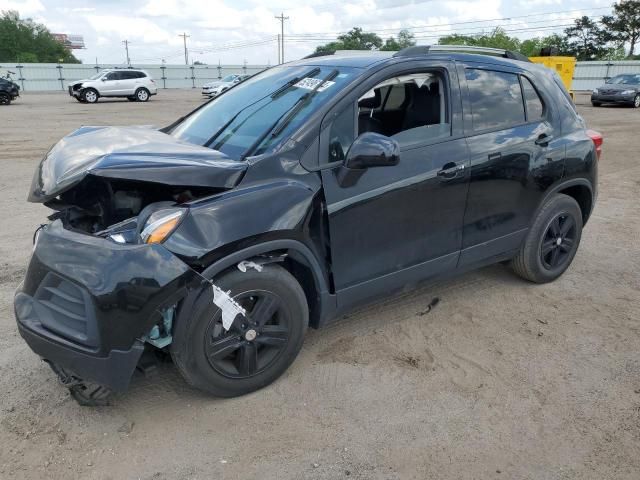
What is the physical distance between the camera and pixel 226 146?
3238 millimetres

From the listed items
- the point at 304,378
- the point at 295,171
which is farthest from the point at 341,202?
the point at 304,378

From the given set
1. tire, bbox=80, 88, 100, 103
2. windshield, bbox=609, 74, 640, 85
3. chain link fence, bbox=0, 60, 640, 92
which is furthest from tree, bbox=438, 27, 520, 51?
tire, bbox=80, 88, 100, 103

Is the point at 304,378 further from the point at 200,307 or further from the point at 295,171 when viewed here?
the point at 295,171

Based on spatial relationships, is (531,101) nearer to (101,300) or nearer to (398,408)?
(398,408)

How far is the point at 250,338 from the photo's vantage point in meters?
2.85

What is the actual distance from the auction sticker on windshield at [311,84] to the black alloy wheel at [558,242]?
7.38 feet

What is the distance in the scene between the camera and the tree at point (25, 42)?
244ft

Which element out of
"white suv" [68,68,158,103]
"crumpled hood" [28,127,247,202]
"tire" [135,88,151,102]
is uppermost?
"crumpled hood" [28,127,247,202]

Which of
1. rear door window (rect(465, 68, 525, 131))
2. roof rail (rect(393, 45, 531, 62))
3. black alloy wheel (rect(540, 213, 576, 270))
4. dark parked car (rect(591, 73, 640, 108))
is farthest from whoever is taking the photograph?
dark parked car (rect(591, 73, 640, 108))

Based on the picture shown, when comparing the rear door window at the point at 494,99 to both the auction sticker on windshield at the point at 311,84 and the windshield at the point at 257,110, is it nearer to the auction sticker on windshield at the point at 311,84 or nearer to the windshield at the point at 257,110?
the windshield at the point at 257,110

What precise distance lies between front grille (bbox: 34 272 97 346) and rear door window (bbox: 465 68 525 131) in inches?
A: 106

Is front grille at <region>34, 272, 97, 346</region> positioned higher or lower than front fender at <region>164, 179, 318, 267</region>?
lower

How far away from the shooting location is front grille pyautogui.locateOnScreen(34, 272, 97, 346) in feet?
8.05

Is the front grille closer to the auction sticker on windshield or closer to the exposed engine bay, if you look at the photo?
the exposed engine bay
